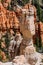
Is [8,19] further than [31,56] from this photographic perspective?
Yes

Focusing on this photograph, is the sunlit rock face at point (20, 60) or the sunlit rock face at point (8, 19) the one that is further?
the sunlit rock face at point (8, 19)

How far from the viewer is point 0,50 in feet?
9.79

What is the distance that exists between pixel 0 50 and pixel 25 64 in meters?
0.34

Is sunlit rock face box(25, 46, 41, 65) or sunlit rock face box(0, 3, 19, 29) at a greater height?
sunlit rock face box(0, 3, 19, 29)

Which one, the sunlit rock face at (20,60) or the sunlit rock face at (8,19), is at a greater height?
the sunlit rock face at (8,19)

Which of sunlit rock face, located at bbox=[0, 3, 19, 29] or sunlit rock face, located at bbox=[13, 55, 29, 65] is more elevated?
sunlit rock face, located at bbox=[0, 3, 19, 29]

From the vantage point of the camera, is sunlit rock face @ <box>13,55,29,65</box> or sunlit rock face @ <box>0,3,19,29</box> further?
sunlit rock face @ <box>0,3,19,29</box>

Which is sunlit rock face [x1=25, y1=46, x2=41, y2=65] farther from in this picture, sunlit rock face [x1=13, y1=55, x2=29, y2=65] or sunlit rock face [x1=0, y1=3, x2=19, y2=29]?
sunlit rock face [x1=0, y1=3, x2=19, y2=29]

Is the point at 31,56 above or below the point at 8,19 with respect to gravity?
below

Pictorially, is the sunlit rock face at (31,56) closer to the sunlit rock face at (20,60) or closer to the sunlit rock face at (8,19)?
the sunlit rock face at (20,60)

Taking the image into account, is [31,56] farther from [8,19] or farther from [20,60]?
[8,19]

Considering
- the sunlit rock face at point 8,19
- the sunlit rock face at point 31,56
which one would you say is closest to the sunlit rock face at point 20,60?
the sunlit rock face at point 31,56

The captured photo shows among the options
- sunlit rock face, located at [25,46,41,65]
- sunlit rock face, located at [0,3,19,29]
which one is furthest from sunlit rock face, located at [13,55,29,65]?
sunlit rock face, located at [0,3,19,29]

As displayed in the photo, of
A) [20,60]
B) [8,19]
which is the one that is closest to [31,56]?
[20,60]
